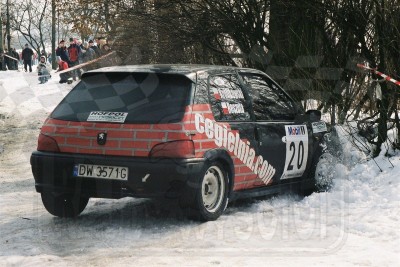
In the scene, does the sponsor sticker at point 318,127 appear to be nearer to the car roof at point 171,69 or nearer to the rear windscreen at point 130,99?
Result: the car roof at point 171,69

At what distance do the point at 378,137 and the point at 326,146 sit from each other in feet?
2.84

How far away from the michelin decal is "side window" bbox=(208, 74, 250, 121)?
0.53 ft

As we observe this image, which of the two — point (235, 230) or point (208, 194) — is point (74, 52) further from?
point (235, 230)

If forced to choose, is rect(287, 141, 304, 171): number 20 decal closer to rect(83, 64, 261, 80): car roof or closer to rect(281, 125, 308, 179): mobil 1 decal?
rect(281, 125, 308, 179): mobil 1 decal

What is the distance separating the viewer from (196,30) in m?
12.9

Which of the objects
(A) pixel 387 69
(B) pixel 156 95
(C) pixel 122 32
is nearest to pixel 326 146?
(A) pixel 387 69

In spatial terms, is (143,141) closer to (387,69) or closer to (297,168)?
(297,168)

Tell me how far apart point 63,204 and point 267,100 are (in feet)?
8.23

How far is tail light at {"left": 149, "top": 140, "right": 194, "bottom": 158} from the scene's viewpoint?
573 centimetres

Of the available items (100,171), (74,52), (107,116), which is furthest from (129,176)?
(74,52)

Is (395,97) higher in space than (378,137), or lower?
higher

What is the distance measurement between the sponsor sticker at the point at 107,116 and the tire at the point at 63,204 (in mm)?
943

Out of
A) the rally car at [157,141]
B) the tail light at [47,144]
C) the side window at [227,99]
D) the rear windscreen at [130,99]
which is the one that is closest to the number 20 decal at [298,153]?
the rally car at [157,141]

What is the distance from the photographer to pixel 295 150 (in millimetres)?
7449
